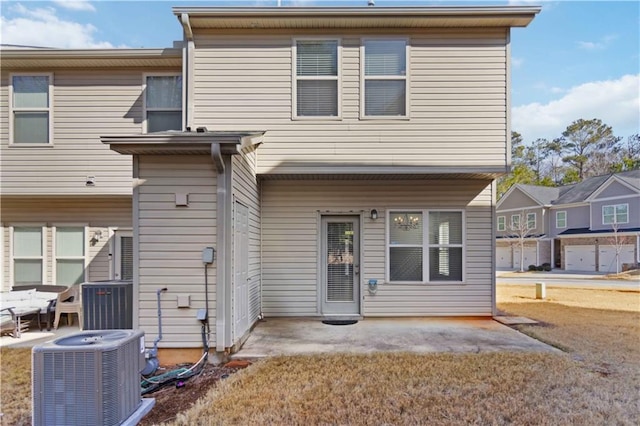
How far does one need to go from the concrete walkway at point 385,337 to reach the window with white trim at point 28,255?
4.73 meters

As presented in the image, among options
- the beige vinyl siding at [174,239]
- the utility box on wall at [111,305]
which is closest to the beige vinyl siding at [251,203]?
the beige vinyl siding at [174,239]

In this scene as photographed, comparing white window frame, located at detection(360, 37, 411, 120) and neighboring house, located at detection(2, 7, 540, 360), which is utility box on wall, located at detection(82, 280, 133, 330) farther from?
white window frame, located at detection(360, 37, 411, 120)

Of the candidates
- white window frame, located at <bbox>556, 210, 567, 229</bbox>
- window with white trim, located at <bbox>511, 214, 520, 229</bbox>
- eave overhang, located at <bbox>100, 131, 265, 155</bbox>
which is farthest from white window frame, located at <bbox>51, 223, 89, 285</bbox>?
window with white trim, located at <bbox>511, 214, 520, 229</bbox>

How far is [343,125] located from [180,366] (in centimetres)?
445

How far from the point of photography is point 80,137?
668cm

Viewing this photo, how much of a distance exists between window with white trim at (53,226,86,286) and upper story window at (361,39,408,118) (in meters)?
6.17

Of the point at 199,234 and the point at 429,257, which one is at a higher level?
the point at 199,234

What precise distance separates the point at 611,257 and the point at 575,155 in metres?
19.4

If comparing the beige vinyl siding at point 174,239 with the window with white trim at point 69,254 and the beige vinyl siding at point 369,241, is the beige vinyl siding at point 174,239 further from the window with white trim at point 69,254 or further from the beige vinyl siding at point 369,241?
the window with white trim at point 69,254

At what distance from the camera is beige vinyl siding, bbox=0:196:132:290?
7062 mm

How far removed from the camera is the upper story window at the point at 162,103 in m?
6.65

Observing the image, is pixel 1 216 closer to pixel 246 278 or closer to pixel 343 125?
pixel 246 278

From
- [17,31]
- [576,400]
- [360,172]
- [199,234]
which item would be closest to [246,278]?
Result: [199,234]

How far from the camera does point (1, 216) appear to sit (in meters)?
7.12
